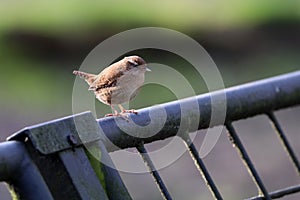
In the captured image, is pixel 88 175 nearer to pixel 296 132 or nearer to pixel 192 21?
pixel 296 132

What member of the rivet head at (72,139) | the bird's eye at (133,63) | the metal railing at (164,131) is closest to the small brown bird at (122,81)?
the bird's eye at (133,63)

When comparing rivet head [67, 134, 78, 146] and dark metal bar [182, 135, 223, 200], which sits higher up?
rivet head [67, 134, 78, 146]

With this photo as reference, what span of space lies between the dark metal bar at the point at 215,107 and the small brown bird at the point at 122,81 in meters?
0.73

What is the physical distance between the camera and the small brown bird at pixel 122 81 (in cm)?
309

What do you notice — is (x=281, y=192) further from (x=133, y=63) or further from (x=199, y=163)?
(x=133, y=63)

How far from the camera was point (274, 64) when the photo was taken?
1071 cm

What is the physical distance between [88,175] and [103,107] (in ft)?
24.0

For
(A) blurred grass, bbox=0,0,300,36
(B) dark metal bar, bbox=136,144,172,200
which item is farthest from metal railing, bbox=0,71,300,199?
(A) blurred grass, bbox=0,0,300,36

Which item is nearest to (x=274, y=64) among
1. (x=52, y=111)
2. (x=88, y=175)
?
(x=52, y=111)

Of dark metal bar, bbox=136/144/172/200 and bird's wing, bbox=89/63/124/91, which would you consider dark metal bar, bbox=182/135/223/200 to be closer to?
dark metal bar, bbox=136/144/172/200

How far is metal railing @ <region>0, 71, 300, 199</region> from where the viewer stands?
1.63 m

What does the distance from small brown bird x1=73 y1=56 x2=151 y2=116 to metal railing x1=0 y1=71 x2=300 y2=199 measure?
0.72m

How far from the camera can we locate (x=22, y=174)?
62.9 inches

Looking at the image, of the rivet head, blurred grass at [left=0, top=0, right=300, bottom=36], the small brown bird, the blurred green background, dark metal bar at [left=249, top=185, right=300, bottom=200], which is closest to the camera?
the rivet head
